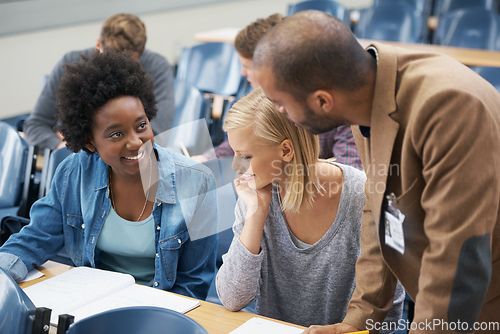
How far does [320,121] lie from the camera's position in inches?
44.6

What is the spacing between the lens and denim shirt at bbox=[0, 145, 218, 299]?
1.78 metres

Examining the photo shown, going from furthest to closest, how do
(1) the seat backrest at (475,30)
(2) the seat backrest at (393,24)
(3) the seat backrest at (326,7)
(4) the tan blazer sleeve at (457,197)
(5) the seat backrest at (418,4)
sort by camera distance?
(5) the seat backrest at (418,4), (3) the seat backrest at (326,7), (2) the seat backrest at (393,24), (1) the seat backrest at (475,30), (4) the tan blazer sleeve at (457,197)

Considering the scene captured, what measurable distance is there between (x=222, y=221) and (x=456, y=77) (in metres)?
1.08

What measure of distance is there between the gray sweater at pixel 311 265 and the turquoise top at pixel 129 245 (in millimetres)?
324

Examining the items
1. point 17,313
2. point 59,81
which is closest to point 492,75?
point 59,81

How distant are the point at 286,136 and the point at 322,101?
51 centimetres

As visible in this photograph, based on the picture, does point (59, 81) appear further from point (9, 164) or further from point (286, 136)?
point (286, 136)

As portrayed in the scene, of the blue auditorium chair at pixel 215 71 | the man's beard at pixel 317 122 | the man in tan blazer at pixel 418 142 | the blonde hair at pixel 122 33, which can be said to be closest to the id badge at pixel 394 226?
the man in tan blazer at pixel 418 142

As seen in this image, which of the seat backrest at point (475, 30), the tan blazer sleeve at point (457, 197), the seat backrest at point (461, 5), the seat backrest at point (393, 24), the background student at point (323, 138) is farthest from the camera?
the seat backrest at point (461, 5)

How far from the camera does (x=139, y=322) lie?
3.79ft

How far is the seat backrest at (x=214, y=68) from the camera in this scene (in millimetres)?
4340

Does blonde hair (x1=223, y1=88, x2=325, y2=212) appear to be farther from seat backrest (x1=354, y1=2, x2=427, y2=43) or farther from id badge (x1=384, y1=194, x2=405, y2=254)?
seat backrest (x1=354, y1=2, x2=427, y2=43)

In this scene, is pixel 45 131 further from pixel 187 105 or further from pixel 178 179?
pixel 178 179

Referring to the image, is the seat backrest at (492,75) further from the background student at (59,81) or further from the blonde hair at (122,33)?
the blonde hair at (122,33)
